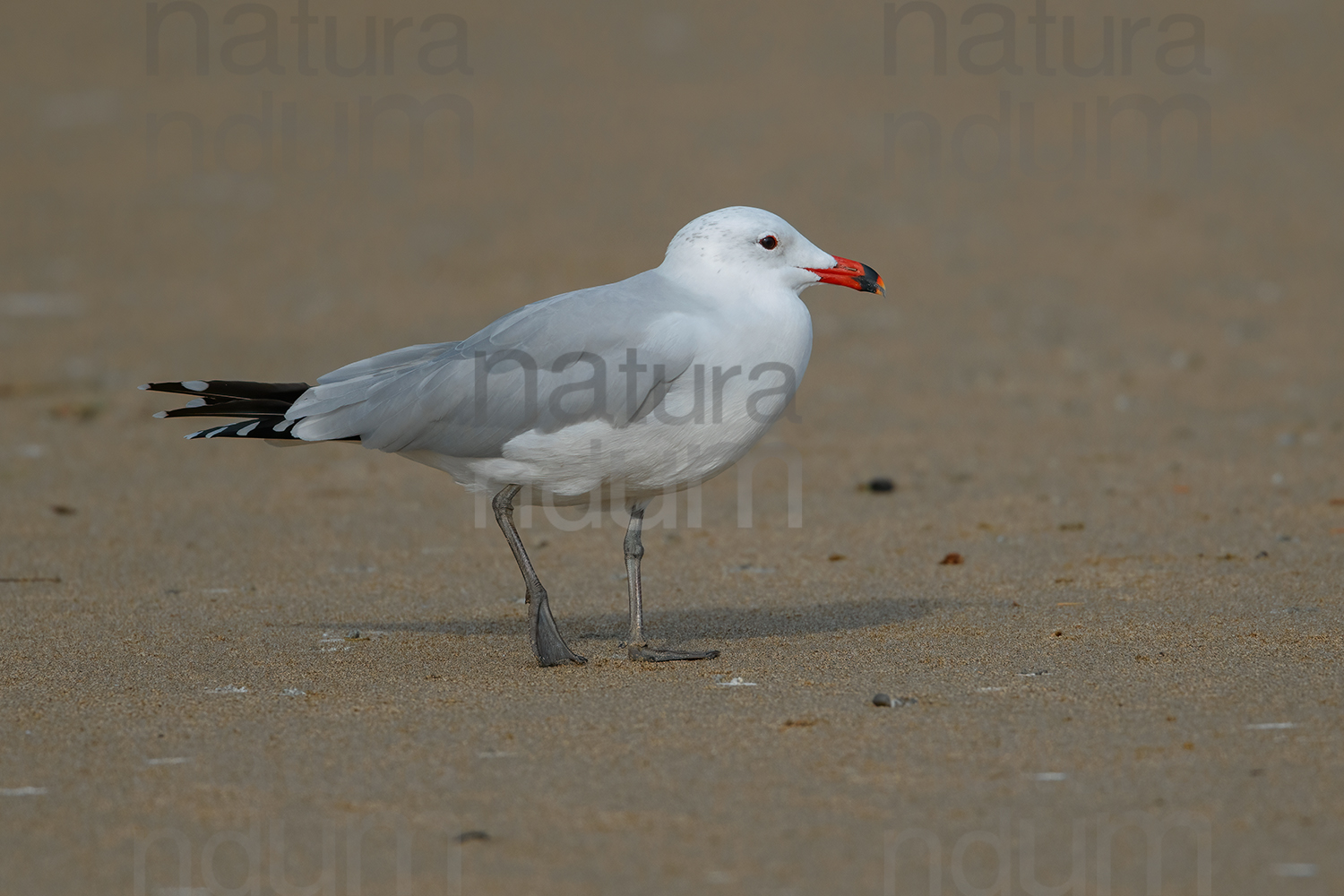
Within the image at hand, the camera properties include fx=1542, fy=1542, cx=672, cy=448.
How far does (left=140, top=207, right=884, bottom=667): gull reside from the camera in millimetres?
4949

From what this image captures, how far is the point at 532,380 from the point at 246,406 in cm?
111

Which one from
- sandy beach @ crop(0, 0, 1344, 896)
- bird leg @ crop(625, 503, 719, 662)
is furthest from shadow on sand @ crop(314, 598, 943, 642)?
bird leg @ crop(625, 503, 719, 662)

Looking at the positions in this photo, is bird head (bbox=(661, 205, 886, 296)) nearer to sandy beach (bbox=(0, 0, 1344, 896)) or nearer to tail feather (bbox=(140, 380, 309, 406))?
sandy beach (bbox=(0, 0, 1344, 896))

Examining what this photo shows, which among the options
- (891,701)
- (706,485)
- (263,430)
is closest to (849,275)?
(891,701)

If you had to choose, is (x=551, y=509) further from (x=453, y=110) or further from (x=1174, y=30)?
(x=1174, y=30)

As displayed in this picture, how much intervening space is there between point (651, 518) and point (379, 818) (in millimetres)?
4028

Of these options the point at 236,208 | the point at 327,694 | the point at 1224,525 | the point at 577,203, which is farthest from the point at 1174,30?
the point at 327,694

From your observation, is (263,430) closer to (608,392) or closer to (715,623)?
(608,392)

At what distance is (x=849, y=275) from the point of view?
210 inches

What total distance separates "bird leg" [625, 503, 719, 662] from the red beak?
1031 millimetres

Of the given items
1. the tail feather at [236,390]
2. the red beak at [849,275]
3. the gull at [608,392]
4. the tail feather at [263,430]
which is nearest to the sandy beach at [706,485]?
the gull at [608,392]

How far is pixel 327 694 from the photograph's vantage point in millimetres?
4754

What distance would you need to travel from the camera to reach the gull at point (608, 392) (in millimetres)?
4949

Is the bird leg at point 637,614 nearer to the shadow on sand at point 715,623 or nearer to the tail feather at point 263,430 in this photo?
the shadow on sand at point 715,623
